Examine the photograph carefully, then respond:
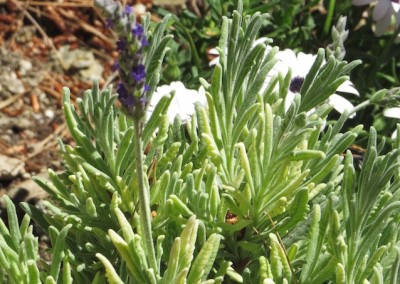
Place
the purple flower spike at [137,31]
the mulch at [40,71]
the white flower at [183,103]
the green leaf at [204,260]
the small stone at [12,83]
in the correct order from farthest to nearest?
1. the small stone at [12,83]
2. the mulch at [40,71]
3. the white flower at [183,103]
4. the green leaf at [204,260]
5. the purple flower spike at [137,31]

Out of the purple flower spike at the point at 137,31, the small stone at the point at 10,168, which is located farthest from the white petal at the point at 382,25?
the purple flower spike at the point at 137,31

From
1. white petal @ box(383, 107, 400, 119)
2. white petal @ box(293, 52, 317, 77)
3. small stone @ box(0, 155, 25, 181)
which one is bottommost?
small stone @ box(0, 155, 25, 181)

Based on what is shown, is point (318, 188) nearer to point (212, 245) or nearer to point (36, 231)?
point (212, 245)

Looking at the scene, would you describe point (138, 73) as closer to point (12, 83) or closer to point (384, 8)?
point (384, 8)

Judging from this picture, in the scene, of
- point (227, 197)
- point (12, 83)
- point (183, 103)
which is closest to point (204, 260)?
point (227, 197)

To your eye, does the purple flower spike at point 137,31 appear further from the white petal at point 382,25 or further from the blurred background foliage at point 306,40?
the white petal at point 382,25

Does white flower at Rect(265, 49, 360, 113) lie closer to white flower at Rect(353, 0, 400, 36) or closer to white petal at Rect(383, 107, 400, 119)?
white petal at Rect(383, 107, 400, 119)

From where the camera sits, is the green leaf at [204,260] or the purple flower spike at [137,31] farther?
the green leaf at [204,260]

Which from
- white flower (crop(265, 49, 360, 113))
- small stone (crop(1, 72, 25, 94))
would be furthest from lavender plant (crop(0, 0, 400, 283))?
small stone (crop(1, 72, 25, 94))
